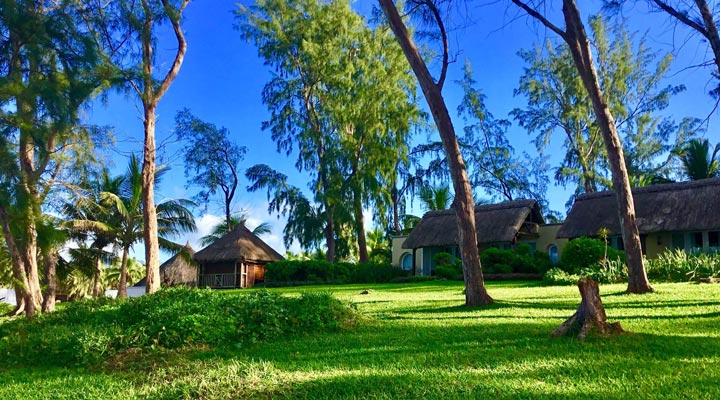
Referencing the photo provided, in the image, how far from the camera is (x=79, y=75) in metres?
10.6

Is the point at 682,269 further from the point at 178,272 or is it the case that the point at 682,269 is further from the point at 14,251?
the point at 178,272

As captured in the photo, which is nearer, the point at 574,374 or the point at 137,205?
the point at 574,374

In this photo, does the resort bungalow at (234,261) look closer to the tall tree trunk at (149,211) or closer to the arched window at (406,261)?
the arched window at (406,261)

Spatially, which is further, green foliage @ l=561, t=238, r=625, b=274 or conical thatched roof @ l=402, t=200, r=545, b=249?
conical thatched roof @ l=402, t=200, r=545, b=249

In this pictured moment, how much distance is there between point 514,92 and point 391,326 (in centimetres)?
2756

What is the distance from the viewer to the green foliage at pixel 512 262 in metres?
20.4

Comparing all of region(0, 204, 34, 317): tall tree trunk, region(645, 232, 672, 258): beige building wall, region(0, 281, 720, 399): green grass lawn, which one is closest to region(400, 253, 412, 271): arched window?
region(645, 232, 672, 258): beige building wall

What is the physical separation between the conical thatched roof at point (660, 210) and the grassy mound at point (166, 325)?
1786 centimetres

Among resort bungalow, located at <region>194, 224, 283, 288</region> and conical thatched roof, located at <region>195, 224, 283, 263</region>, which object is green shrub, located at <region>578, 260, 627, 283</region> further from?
resort bungalow, located at <region>194, 224, 283, 288</region>

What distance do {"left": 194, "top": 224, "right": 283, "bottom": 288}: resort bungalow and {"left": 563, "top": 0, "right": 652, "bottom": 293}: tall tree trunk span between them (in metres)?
21.6

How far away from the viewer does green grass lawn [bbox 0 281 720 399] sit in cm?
419

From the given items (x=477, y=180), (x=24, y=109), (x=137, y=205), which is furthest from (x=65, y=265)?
(x=477, y=180)

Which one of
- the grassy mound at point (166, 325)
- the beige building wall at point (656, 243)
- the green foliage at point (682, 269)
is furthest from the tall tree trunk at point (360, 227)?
the grassy mound at point (166, 325)

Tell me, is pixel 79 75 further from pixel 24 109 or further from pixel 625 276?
pixel 625 276
